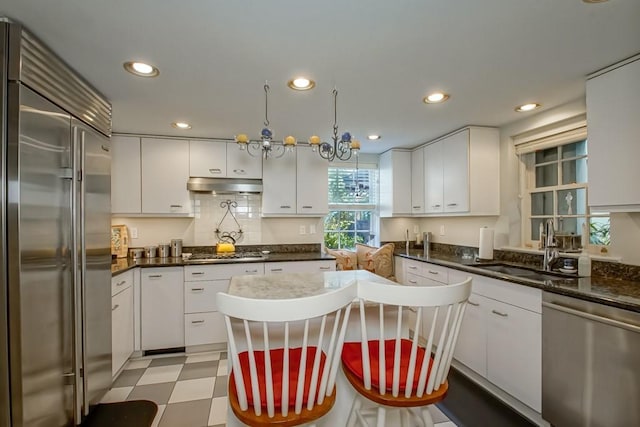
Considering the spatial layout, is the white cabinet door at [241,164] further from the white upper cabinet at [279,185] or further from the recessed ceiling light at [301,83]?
the recessed ceiling light at [301,83]

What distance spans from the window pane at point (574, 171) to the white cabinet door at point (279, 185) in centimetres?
261

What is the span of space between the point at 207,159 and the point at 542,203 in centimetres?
340

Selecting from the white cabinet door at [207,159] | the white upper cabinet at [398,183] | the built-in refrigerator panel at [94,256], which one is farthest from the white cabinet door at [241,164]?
the white upper cabinet at [398,183]

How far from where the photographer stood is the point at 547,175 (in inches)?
113

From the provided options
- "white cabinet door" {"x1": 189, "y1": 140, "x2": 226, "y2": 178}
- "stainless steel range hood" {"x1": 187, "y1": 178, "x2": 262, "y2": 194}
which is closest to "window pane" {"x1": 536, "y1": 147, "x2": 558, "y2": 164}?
"stainless steel range hood" {"x1": 187, "y1": 178, "x2": 262, "y2": 194}

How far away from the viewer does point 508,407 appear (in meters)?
2.20

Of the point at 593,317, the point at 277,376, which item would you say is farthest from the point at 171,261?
the point at 593,317

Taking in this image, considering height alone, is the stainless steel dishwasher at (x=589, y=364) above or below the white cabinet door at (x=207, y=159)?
below

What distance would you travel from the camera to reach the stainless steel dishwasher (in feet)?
5.01

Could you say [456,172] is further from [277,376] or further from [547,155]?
[277,376]

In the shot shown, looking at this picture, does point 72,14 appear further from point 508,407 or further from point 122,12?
point 508,407

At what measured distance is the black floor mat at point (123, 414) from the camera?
2.02m

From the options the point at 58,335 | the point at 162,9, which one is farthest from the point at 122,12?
the point at 58,335

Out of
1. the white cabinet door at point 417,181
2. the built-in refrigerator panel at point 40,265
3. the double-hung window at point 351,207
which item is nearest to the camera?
the built-in refrigerator panel at point 40,265
